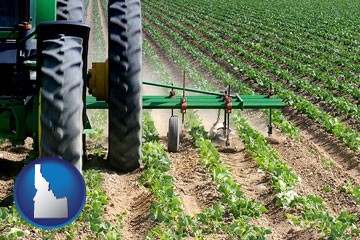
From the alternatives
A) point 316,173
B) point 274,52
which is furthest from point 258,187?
point 274,52

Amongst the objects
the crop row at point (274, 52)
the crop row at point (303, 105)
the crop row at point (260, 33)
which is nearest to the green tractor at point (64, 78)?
the crop row at point (303, 105)

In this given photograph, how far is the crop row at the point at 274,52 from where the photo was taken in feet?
39.5

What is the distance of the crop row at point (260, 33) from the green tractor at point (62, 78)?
811 cm

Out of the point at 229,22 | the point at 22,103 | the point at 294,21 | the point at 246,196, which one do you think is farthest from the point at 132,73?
the point at 294,21

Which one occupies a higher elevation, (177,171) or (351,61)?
(351,61)

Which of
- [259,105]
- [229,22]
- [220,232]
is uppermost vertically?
[229,22]

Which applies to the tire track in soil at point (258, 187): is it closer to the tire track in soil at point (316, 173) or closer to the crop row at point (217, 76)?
the tire track in soil at point (316, 173)

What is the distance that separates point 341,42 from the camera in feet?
64.6

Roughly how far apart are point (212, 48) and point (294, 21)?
10.6 metres

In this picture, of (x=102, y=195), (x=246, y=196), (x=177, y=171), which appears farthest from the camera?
(x=177, y=171)

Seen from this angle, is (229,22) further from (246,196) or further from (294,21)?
(246,196)

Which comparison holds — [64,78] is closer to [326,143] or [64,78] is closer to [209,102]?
[209,102]

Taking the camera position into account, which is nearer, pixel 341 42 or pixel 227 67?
pixel 227 67

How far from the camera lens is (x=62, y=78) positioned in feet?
13.7
